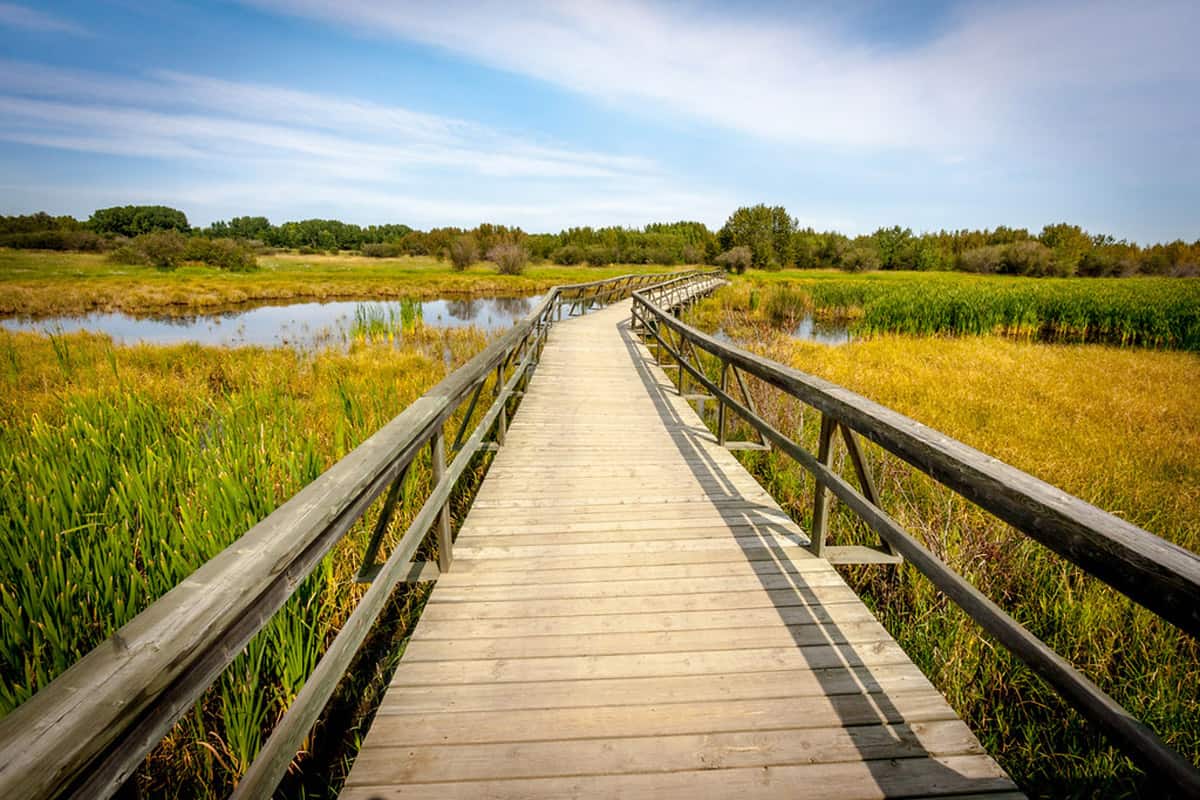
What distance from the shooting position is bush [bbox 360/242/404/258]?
3088 inches

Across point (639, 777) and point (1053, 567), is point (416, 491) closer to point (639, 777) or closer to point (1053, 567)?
point (639, 777)

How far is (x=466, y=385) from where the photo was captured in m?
3.15

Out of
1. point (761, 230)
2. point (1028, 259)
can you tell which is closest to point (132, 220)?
point (761, 230)

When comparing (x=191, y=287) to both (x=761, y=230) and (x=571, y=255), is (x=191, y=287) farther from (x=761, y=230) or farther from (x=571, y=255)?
(x=761, y=230)

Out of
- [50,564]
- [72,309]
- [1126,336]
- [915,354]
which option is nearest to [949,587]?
[50,564]

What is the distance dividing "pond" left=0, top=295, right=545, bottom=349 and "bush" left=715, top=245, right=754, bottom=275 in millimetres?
42672

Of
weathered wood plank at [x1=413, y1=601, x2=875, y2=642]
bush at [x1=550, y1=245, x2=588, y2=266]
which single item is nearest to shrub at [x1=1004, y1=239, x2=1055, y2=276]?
bush at [x1=550, y1=245, x2=588, y2=266]

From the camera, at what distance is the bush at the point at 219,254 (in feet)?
149

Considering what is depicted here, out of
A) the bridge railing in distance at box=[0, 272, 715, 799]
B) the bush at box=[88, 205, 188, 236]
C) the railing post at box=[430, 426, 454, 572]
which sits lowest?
the railing post at box=[430, 426, 454, 572]

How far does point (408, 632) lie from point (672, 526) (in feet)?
5.70

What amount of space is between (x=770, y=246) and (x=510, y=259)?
37.2m

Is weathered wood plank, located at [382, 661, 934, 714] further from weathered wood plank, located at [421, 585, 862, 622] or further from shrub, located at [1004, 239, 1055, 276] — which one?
shrub, located at [1004, 239, 1055, 276]

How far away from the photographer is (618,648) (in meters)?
2.26

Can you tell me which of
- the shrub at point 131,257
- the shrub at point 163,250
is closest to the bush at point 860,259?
the shrub at point 163,250
